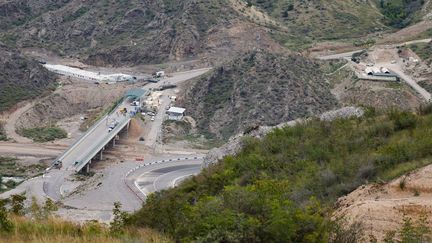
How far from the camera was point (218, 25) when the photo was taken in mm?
89625

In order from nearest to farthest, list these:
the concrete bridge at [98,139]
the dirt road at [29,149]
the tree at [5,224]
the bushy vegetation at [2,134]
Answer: the tree at [5,224] → the concrete bridge at [98,139] → the dirt road at [29,149] → the bushy vegetation at [2,134]

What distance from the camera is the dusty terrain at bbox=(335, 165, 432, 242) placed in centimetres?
1286

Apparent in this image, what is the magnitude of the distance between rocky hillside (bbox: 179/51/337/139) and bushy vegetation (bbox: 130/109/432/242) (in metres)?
38.5

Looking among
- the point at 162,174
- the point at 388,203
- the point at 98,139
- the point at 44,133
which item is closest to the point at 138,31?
the point at 44,133

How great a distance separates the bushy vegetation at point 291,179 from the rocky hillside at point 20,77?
5572 cm

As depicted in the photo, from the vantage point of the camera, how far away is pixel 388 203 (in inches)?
535

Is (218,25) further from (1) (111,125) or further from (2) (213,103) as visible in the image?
(1) (111,125)

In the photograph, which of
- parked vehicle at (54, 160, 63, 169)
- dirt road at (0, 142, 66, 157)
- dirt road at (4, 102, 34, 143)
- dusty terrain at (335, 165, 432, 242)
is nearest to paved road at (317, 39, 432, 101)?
parked vehicle at (54, 160, 63, 169)

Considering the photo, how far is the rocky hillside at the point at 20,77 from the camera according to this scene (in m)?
74.2

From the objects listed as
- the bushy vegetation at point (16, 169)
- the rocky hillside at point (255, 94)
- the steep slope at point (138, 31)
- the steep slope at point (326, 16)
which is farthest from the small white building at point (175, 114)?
the steep slope at point (326, 16)

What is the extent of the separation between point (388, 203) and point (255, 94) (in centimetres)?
5292

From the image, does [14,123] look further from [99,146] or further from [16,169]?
[99,146]

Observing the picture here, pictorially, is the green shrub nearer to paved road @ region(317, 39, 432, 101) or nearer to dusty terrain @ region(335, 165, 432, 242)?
dusty terrain @ region(335, 165, 432, 242)

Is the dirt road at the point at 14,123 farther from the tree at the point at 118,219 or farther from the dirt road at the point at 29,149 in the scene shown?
the tree at the point at 118,219
